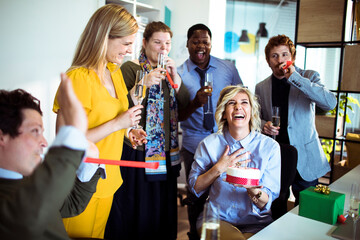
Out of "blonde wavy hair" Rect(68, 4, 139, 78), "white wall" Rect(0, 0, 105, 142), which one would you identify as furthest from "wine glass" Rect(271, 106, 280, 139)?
"white wall" Rect(0, 0, 105, 142)

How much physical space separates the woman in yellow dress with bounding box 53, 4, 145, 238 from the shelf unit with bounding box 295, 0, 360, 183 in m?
2.10

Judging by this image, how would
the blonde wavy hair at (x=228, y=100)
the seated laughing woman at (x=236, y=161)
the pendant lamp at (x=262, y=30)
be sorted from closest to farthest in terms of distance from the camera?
1. the seated laughing woman at (x=236, y=161)
2. the blonde wavy hair at (x=228, y=100)
3. the pendant lamp at (x=262, y=30)

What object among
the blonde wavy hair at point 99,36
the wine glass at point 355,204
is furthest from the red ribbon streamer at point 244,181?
the blonde wavy hair at point 99,36

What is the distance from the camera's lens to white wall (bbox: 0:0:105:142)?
2637mm

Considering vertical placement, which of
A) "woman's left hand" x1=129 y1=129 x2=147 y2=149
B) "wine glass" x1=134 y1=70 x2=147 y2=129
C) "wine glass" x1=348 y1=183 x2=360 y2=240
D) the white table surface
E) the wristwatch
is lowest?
the white table surface

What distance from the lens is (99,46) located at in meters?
1.56

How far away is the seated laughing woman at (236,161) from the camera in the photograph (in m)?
1.83

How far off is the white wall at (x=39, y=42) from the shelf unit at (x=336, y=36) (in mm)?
2005

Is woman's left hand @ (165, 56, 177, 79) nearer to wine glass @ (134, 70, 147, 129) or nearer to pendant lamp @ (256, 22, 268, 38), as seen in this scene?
wine glass @ (134, 70, 147, 129)

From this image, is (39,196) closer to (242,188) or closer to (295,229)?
(295,229)

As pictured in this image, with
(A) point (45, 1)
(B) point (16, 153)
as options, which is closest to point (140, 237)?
(B) point (16, 153)

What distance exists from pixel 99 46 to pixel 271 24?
6.25 m

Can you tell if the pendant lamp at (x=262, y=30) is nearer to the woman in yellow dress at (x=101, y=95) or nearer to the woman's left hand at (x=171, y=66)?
the woman's left hand at (x=171, y=66)

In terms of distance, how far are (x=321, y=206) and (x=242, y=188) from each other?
0.45m
